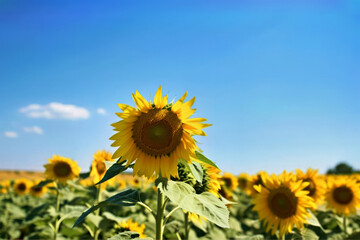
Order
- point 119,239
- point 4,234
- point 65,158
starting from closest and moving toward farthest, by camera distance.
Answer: point 119,239 < point 65,158 < point 4,234

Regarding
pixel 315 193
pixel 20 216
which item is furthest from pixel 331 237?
pixel 20 216

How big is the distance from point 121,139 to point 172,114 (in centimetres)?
40

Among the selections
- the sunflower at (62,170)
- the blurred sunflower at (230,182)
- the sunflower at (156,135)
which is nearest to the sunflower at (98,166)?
the sunflower at (62,170)

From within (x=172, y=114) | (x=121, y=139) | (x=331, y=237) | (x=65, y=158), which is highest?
(x=65, y=158)

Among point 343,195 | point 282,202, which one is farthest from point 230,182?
point 282,202

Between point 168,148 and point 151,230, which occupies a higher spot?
point 168,148

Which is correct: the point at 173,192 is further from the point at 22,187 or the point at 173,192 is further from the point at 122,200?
the point at 22,187

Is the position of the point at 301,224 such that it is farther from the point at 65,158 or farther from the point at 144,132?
the point at 65,158

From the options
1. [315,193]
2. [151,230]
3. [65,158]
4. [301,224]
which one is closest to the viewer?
[301,224]

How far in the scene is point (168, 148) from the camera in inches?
83.4

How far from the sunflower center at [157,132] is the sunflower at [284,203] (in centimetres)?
194

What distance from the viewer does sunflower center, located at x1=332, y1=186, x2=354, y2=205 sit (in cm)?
534

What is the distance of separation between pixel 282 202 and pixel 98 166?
258cm

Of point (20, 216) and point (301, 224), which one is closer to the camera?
point (301, 224)
